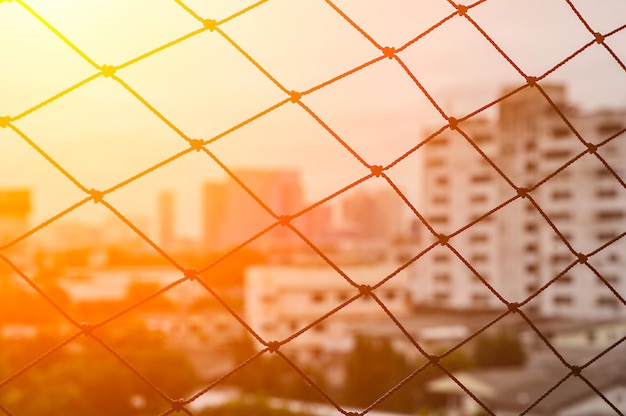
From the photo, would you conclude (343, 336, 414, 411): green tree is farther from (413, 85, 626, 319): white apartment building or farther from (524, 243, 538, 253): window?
(524, 243, 538, 253): window

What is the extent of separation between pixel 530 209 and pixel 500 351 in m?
3.99

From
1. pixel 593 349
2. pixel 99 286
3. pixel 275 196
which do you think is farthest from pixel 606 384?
pixel 99 286

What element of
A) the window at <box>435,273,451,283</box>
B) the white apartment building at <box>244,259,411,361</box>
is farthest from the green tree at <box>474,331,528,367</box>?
the window at <box>435,273,451,283</box>

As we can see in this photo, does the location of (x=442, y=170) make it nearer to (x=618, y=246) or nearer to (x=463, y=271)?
(x=463, y=271)

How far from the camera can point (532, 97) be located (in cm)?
983

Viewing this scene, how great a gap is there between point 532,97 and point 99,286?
641 centimetres

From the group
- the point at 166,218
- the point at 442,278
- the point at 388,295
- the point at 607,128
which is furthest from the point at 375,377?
the point at 166,218

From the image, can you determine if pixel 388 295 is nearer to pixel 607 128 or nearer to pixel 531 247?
pixel 531 247

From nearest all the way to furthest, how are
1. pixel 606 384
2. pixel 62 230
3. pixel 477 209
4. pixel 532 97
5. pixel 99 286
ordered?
pixel 606 384 → pixel 532 97 → pixel 477 209 → pixel 99 286 → pixel 62 230

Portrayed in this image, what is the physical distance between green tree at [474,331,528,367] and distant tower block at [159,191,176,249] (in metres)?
6.49

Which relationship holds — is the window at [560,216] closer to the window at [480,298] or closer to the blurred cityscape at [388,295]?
the blurred cityscape at [388,295]

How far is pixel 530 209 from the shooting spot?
423 inches

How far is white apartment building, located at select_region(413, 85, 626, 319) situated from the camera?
993 cm

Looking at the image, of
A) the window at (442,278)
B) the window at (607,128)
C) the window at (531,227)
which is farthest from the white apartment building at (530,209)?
the window at (607,128)
